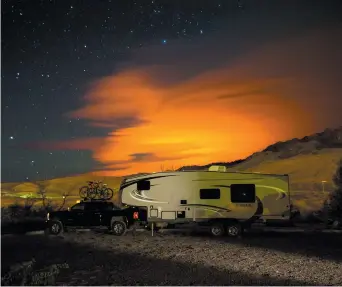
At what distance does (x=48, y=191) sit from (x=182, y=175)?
5308mm

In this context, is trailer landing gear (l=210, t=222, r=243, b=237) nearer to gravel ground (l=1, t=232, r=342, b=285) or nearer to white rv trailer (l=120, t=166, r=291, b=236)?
white rv trailer (l=120, t=166, r=291, b=236)

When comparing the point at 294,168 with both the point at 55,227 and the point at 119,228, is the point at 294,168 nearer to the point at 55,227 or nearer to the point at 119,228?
the point at 119,228

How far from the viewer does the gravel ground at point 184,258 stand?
313 inches

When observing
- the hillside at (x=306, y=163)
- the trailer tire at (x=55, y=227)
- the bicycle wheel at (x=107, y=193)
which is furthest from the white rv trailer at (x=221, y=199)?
the trailer tire at (x=55, y=227)

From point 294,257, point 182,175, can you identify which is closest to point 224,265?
point 294,257

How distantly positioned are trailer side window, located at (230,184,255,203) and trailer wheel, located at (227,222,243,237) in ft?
2.31

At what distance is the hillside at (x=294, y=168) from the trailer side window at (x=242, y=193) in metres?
1.10

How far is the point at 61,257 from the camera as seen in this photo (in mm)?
9648

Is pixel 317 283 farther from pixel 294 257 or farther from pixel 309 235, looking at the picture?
pixel 309 235

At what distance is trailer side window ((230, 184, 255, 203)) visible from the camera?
12.7m

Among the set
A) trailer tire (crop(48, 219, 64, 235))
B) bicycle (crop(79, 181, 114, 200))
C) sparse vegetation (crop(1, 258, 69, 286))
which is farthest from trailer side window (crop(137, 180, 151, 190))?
sparse vegetation (crop(1, 258, 69, 286))

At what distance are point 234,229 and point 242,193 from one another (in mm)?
1083

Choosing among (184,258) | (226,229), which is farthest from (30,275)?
(226,229)

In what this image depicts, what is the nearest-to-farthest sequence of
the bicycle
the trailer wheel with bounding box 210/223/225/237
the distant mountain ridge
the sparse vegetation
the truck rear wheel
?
the sparse vegetation → the trailer wheel with bounding box 210/223/225/237 → the truck rear wheel → the bicycle → the distant mountain ridge
